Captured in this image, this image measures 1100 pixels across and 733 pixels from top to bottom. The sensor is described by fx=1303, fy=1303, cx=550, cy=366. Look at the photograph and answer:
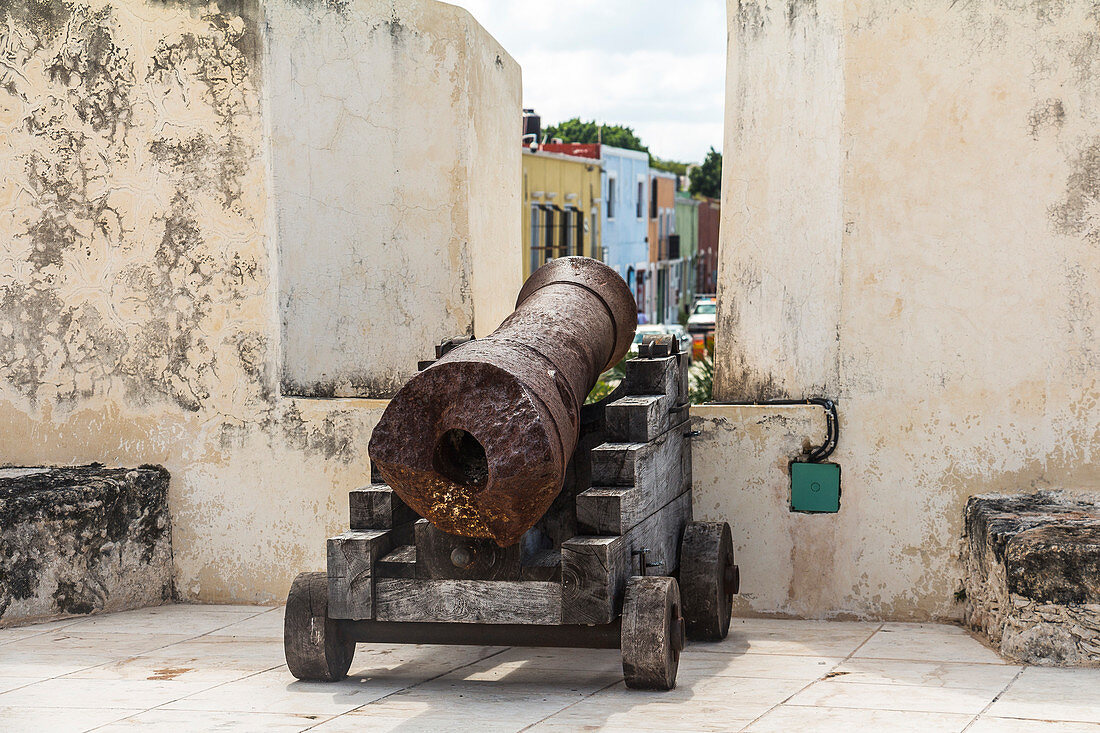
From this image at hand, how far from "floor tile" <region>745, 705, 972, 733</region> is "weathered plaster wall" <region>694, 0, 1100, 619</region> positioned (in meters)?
1.69

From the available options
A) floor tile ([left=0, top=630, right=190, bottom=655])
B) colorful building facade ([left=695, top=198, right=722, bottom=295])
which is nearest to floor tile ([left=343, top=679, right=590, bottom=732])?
floor tile ([left=0, top=630, right=190, bottom=655])

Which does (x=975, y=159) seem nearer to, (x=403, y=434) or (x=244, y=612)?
(x=403, y=434)

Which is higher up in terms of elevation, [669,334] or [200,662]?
[669,334]

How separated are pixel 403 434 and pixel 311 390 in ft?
7.02

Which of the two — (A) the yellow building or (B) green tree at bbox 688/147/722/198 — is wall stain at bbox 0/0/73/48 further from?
(B) green tree at bbox 688/147/722/198

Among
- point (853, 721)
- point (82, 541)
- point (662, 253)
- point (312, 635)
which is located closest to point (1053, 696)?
point (853, 721)

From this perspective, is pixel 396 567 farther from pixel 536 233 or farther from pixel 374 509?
pixel 536 233

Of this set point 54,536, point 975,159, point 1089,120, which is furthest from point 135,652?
point 1089,120

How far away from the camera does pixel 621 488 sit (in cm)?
453

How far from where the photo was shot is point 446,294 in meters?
6.13

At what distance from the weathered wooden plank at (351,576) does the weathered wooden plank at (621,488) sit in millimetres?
741

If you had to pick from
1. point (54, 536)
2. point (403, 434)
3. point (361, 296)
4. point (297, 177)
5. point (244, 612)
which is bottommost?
point (244, 612)

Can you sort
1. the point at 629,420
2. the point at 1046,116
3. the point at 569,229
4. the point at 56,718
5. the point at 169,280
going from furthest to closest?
the point at 569,229 → the point at 169,280 → the point at 1046,116 → the point at 629,420 → the point at 56,718

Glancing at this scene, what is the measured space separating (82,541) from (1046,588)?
4027 millimetres
